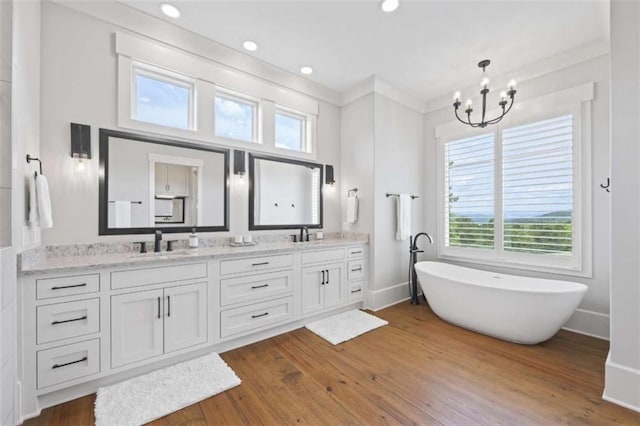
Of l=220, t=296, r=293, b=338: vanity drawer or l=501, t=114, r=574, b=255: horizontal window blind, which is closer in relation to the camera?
l=220, t=296, r=293, b=338: vanity drawer

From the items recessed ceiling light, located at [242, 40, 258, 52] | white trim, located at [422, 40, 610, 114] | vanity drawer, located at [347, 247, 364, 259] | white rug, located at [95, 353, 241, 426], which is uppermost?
recessed ceiling light, located at [242, 40, 258, 52]

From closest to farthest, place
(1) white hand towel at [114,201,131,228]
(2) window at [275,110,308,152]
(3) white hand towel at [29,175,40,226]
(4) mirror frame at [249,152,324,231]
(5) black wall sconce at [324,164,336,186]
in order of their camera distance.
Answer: (3) white hand towel at [29,175,40,226], (1) white hand towel at [114,201,131,228], (4) mirror frame at [249,152,324,231], (2) window at [275,110,308,152], (5) black wall sconce at [324,164,336,186]

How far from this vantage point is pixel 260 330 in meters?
2.66

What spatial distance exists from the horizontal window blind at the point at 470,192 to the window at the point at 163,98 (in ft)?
11.4

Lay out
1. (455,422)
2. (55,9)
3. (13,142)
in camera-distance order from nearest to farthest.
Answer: (13,142) < (455,422) < (55,9)

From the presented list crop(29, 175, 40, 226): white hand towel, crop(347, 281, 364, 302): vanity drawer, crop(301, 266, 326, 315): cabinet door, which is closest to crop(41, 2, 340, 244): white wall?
crop(29, 175, 40, 226): white hand towel

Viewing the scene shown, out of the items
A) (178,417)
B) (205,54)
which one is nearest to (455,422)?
(178,417)

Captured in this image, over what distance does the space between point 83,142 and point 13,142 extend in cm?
81

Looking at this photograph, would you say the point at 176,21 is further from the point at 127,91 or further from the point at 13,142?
the point at 13,142

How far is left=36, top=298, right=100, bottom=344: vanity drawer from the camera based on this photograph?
1.69 meters

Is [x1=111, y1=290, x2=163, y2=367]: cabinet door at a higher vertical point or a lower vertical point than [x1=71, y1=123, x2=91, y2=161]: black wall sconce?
lower

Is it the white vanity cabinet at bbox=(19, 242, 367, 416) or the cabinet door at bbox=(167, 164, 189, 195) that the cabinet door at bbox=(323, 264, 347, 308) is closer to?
the white vanity cabinet at bbox=(19, 242, 367, 416)

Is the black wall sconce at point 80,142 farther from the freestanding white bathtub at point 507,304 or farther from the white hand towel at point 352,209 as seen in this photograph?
the freestanding white bathtub at point 507,304

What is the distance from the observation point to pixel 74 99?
2.22 m
